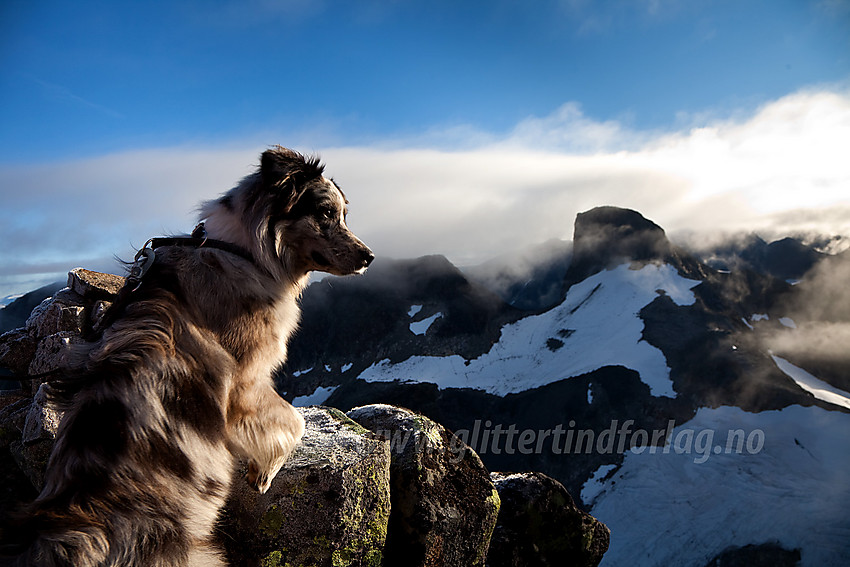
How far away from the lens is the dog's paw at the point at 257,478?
488 cm

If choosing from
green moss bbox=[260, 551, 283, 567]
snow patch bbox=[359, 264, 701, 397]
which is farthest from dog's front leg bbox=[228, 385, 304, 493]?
snow patch bbox=[359, 264, 701, 397]

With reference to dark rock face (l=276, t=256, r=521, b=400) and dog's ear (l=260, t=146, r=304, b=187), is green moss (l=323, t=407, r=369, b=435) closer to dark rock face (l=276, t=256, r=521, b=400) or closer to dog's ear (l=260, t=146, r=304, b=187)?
dog's ear (l=260, t=146, r=304, b=187)

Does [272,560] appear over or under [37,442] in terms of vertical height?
under

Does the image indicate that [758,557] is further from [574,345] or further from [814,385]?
[574,345]

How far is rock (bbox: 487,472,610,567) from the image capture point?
8.45 m

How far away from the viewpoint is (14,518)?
3.17 meters

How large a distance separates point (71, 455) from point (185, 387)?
830mm

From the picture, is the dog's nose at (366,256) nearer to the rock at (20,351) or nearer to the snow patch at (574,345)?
the rock at (20,351)

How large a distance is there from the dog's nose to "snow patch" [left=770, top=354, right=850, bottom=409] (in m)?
118

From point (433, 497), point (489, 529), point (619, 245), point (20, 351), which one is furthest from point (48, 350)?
point (619, 245)

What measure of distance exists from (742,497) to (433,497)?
9144 centimetres

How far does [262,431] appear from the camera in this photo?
4672mm

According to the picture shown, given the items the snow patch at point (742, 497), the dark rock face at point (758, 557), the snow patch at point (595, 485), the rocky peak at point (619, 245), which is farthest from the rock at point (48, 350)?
the rocky peak at point (619, 245)

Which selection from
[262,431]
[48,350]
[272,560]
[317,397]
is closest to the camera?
[262,431]
